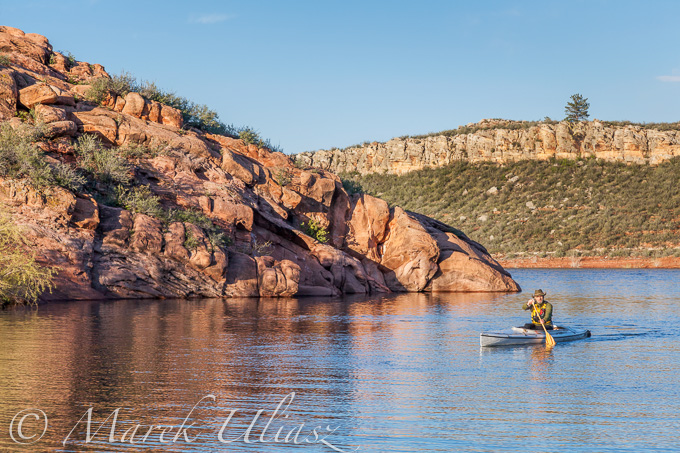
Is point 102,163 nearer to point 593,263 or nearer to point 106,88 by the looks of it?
point 106,88

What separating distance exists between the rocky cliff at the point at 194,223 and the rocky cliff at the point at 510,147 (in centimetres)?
4733

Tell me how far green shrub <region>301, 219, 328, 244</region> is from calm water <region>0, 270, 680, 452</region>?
40.6 ft

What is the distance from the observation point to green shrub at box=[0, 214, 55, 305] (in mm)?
22328

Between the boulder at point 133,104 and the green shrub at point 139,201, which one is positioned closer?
the green shrub at point 139,201

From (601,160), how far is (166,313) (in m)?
77.6

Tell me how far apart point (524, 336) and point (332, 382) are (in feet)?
25.9

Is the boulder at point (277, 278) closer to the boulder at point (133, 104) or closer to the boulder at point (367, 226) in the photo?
the boulder at point (367, 226)

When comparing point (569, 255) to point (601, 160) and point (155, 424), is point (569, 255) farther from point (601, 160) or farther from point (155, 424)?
point (155, 424)

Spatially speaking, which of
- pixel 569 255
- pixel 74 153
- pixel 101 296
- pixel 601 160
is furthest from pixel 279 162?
pixel 601 160

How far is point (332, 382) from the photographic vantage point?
12953mm

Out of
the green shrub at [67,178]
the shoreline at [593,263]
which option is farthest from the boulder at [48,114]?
the shoreline at [593,263]

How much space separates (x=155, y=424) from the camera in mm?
9797

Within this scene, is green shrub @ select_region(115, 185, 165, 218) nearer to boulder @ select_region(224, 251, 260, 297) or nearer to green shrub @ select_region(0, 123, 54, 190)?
green shrub @ select_region(0, 123, 54, 190)

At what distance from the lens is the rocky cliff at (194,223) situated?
26.8 m
